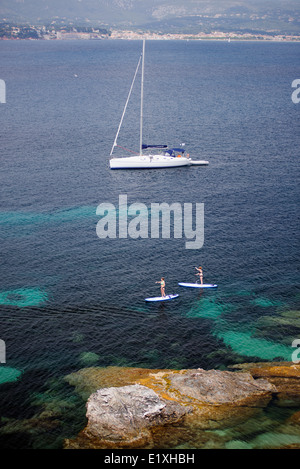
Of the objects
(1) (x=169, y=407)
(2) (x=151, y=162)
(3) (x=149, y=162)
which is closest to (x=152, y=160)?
(2) (x=151, y=162)

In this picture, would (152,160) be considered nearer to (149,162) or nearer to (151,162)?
(151,162)

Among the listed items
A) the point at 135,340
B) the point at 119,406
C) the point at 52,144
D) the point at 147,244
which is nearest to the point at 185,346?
the point at 135,340

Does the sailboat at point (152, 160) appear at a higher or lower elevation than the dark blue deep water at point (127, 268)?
higher

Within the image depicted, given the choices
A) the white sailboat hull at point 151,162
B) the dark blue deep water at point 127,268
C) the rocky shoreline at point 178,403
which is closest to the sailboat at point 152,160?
the white sailboat hull at point 151,162

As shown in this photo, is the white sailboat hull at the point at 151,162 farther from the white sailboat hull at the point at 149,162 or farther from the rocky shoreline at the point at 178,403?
the rocky shoreline at the point at 178,403

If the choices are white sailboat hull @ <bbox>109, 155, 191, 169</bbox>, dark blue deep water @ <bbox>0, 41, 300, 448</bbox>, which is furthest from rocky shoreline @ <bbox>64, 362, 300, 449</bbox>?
white sailboat hull @ <bbox>109, 155, 191, 169</bbox>

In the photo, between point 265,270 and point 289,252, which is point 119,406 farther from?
point 289,252
